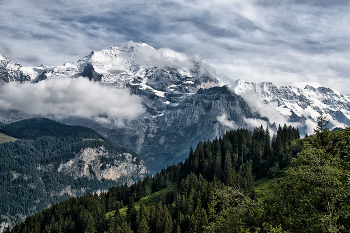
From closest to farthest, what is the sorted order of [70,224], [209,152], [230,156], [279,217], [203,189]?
[279,217] → [203,189] → [70,224] → [230,156] → [209,152]

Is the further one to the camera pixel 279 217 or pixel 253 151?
pixel 253 151

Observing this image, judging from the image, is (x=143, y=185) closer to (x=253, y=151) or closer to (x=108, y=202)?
(x=108, y=202)

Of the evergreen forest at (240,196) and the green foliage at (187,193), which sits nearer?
the evergreen forest at (240,196)

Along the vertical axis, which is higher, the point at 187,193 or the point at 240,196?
the point at 240,196

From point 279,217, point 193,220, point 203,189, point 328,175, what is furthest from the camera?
point 203,189

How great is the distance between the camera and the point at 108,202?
150500 mm

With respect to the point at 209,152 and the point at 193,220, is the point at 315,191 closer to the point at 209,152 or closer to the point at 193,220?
the point at 193,220

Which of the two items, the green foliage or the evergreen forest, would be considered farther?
the green foliage

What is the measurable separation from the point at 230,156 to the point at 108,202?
2849 inches

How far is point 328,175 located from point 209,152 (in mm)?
137954

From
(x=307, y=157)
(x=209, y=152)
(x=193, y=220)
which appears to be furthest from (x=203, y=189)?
(x=307, y=157)

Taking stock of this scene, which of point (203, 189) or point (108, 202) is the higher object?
point (203, 189)

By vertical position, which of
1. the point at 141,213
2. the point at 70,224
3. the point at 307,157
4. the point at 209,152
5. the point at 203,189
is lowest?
the point at 70,224

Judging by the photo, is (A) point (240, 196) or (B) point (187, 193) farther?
(B) point (187, 193)
